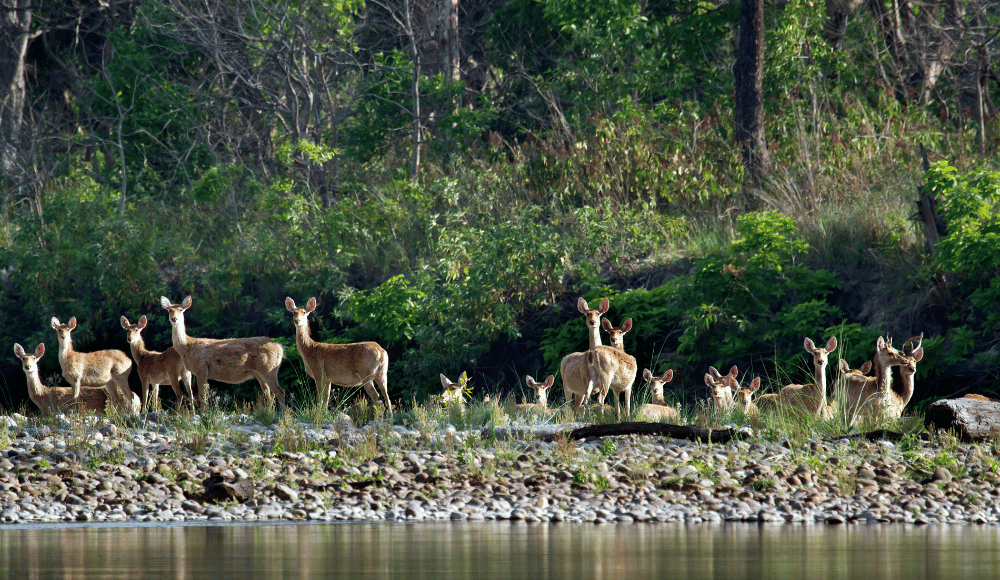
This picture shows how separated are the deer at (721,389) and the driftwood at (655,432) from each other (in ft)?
8.66

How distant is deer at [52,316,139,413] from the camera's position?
16.2 m

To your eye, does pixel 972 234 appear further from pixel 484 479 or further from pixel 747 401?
pixel 484 479

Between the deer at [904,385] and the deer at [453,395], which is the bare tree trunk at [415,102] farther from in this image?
the deer at [904,385]

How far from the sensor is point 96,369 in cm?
1656

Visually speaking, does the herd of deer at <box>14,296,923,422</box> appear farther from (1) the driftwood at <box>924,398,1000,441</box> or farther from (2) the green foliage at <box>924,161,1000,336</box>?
(2) the green foliage at <box>924,161,1000,336</box>

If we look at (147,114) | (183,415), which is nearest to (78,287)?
(147,114)

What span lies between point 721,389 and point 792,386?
2.98 ft

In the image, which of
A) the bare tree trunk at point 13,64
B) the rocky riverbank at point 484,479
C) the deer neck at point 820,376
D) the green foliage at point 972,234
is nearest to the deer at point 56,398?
the rocky riverbank at point 484,479

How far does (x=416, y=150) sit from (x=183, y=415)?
43.3 feet

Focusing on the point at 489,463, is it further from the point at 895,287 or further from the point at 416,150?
the point at 416,150

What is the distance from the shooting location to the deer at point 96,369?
16.2 metres

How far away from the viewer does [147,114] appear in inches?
1125

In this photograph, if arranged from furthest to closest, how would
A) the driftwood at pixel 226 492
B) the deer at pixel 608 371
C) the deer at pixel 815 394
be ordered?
the deer at pixel 608 371, the deer at pixel 815 394, the driftwood at pixel 226 492

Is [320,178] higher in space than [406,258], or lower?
higher
